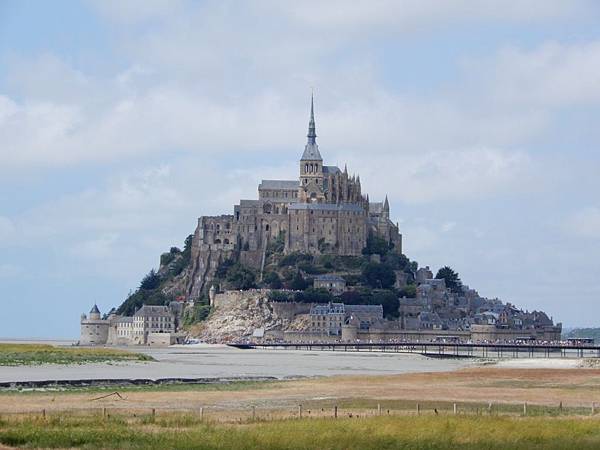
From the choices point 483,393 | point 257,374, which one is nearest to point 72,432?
point 483,393

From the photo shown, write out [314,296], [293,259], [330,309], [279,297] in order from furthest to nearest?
[293,259]
[279,297]
[314,296]
[330,309]

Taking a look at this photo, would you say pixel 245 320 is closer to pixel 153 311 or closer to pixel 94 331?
pixel 153 311

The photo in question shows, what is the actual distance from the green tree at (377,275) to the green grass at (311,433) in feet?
457

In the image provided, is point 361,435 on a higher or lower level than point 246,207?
lower

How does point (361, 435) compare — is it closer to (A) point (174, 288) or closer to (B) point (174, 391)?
(B) point (174, 391)

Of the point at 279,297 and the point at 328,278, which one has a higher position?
the point at 328,278

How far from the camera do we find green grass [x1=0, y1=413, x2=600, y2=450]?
4169cm

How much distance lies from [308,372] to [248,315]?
90.7 meters

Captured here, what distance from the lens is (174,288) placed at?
19875 centimetres

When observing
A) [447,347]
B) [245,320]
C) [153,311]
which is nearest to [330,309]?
[245,320]

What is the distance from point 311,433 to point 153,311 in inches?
5757

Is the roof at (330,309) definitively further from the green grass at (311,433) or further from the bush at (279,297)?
the green grass at (311,433)

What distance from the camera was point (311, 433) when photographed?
43094 millimetres

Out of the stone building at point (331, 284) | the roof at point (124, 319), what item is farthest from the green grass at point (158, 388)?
the roof at point (124, 319)
